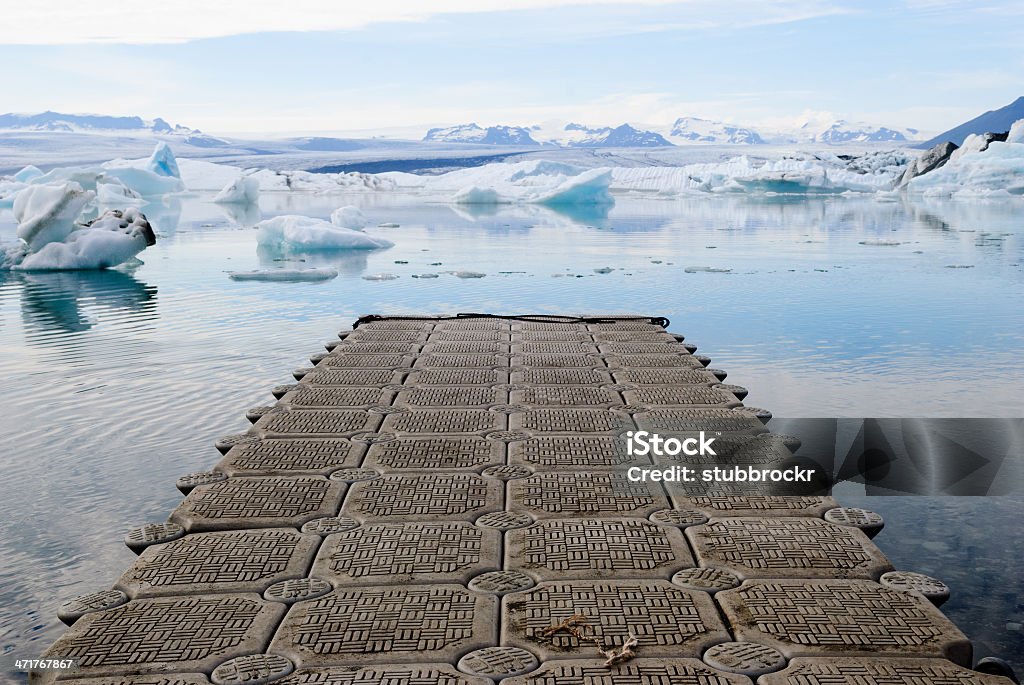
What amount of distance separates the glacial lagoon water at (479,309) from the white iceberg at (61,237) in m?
0.44

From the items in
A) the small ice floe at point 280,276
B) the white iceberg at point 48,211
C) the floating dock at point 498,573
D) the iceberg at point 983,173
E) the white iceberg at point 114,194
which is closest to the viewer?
the floating dock at point 498,573

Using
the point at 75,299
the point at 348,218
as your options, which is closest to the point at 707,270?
the point at 75,299

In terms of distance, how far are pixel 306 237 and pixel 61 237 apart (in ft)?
15.3

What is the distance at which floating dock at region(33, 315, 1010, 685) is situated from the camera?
2.92 metres

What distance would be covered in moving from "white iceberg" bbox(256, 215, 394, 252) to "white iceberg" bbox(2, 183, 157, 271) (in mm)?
3238

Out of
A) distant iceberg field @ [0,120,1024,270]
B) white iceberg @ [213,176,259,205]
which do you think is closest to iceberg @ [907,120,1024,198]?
distant iceberg field @ [0,120,1024,270]

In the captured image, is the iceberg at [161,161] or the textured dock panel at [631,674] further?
the iceberg at [161,161]

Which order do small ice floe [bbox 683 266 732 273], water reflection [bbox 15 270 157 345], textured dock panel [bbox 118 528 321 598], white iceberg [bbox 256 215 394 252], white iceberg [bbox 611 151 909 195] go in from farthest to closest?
white iceberg [bbox 611 151 909 195] < white iceberg [bbox 256 215 394 252] < small ice floe [bbox 683 266 732 273] < water reflection [bbox 15 270 157 345] < textured dock panel [bbox 118 528 321 598]

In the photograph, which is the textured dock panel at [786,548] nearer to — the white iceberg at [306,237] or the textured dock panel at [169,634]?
the textured dock panel at [169,634]

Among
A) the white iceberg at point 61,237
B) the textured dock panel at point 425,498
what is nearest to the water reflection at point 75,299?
the white iceberg at point 61,237

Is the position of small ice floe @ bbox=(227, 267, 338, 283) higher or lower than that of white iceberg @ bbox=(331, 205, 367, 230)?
A: lower

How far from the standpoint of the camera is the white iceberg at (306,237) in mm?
19719

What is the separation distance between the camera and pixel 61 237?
1697 cm

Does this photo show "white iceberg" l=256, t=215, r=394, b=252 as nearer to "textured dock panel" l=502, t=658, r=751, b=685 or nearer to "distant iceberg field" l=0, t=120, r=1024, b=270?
"distant iceberg field" l=0, t=120, r=1024, b=270
